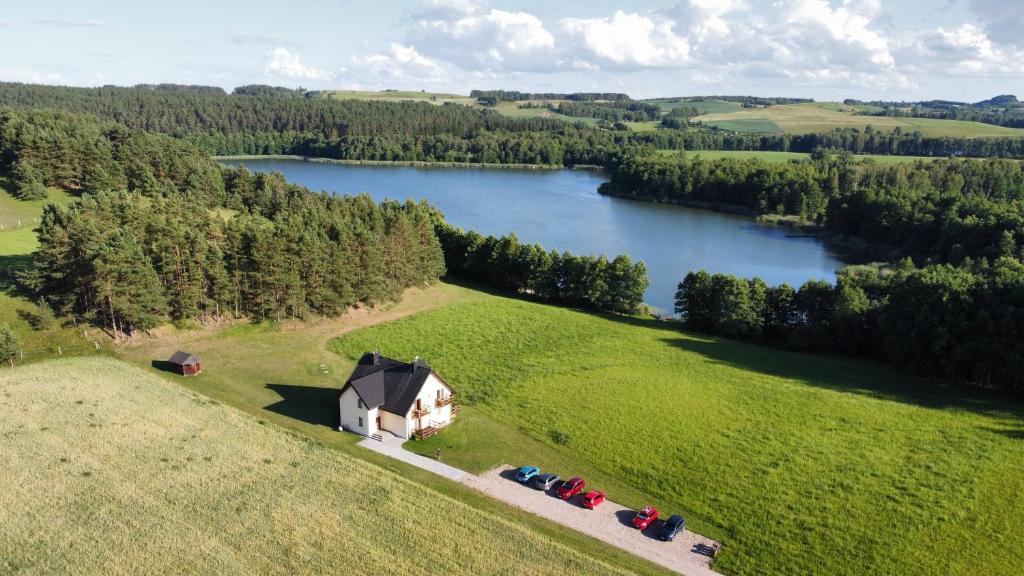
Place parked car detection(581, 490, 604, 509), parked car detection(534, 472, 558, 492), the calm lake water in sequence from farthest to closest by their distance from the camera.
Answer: the calm lake water → parked car detection(534, 472, 558, 492) → parked car detection(581, 490, 604, 509)

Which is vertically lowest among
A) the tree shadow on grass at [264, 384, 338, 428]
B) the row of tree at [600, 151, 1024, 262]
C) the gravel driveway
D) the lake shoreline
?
the gravel driveway

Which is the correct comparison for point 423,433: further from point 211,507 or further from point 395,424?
point 211,507

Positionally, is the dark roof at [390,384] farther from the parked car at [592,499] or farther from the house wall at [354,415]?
the parked car at [592,499]

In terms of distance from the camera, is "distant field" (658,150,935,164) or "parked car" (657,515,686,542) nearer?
"parked car" (657,515,686,542)

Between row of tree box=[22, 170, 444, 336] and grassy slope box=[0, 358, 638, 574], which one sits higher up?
row of tree box=[22, 170, 444, 336]

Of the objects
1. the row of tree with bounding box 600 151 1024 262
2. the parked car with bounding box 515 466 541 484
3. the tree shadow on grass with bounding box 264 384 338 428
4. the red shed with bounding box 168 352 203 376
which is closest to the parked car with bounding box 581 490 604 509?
the parked car with bounding box 515 466 541 484

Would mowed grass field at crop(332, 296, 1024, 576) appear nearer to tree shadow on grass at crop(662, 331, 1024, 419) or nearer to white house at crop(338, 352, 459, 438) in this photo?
tree shadow on grass at crop(662, 331, 1024, 419)

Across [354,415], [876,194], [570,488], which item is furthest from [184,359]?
[876,194]
